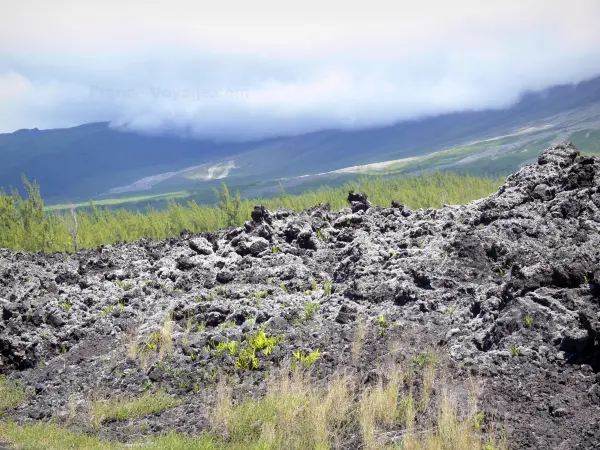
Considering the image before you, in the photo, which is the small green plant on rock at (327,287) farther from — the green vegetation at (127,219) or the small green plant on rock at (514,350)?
the green vegetation at (127,219)

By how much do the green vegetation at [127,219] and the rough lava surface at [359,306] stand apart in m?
32.2

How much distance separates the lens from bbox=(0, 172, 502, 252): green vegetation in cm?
6475

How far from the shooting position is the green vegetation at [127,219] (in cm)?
6475

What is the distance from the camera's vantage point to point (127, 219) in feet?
297

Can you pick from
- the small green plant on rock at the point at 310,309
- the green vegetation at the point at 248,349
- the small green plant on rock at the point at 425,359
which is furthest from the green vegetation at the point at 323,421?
the small green plant on rock at the point at 310,309

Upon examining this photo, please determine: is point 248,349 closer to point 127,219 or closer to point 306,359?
point 306,359

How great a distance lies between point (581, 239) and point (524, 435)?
10.1 metres

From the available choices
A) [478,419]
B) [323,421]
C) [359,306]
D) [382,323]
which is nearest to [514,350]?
[478,419]

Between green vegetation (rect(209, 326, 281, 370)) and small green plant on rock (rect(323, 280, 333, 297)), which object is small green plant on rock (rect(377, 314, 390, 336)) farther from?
small green plant on rock (rect(323, 280, 333, 297))

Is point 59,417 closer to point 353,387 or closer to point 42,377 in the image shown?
point 42,377

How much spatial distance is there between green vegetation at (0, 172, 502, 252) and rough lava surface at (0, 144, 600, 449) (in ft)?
106

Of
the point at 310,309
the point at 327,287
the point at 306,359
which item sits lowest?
the point at 306,359

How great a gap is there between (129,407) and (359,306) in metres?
7.66

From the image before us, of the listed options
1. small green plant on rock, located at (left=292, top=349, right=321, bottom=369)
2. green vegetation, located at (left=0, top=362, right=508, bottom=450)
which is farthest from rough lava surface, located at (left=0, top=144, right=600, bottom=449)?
green vegetation, located at (left=0, top=362, right=508, bottom=450)
